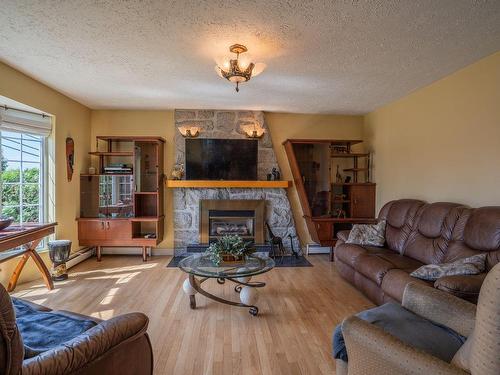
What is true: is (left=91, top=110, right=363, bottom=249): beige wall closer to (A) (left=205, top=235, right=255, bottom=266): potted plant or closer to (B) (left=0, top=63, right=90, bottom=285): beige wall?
(B) (left=0, top=63, right=90, bottom=285): beige wall

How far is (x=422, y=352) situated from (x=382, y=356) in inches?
6.6

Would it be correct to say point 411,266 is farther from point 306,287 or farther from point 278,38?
point 278,38

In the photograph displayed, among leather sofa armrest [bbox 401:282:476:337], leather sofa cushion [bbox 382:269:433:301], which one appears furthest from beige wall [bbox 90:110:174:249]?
leather sofa armrest [bbox 401:282:476:337]

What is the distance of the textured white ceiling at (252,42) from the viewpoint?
6.50 feet

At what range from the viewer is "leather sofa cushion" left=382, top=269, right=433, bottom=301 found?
7.73 ft

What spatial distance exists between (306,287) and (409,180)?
6.92 feet

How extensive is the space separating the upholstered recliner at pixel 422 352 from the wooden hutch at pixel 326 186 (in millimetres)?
2943

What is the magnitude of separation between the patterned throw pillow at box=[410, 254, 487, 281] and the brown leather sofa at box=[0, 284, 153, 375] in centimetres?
216

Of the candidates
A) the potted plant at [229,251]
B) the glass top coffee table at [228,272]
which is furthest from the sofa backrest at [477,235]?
the potted plant at [229,251]

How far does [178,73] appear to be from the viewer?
318 cm

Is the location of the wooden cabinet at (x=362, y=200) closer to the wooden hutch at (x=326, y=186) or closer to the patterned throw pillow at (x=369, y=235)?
the wooden hutch at (x=326, y=186)

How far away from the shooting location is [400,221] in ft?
11.5

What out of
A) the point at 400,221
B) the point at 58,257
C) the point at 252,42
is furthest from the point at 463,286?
the point at 58,257

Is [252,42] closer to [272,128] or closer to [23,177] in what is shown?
[272,128]
